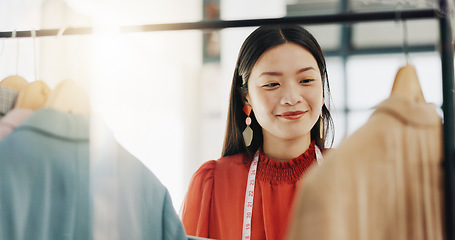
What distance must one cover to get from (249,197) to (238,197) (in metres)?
0.04

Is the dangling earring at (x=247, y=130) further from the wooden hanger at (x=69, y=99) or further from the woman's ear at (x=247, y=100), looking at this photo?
the wooden hanger at (x=69, y=99)

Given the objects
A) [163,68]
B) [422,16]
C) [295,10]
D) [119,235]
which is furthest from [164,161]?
[422,16]

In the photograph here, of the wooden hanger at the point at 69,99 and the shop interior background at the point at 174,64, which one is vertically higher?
the shop interior background at the point at 174,64

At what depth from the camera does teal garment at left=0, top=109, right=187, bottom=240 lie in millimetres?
742

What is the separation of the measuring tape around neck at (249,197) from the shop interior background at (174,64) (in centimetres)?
44

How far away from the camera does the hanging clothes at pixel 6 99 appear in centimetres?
88

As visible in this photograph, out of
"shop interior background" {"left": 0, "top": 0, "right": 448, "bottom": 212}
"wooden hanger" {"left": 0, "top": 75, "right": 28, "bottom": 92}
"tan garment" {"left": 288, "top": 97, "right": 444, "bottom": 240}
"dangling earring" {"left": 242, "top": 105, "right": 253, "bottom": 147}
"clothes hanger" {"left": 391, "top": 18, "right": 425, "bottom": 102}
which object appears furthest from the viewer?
"shop interior background" {"left": 0, "top": 0, "right": 448, "bottom": 212}

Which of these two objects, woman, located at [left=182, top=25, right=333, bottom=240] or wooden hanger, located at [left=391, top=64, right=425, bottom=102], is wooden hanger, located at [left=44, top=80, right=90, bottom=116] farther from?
wooden hanger, located at [left=391, top=64, right=425, bottom=102]

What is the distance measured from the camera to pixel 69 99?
2.66 feet

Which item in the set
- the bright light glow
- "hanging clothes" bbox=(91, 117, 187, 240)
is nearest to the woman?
"hanging clothes" bbox=(91, 117, 187, 240)

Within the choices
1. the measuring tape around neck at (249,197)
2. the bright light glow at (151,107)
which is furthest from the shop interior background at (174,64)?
the measuring tape around neck at (249,197)

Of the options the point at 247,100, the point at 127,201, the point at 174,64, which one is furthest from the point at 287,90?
the point at 174,64

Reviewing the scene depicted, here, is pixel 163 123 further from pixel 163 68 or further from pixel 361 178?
pixel 361 178

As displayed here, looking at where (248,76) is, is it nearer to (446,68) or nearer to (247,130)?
(247,130)
